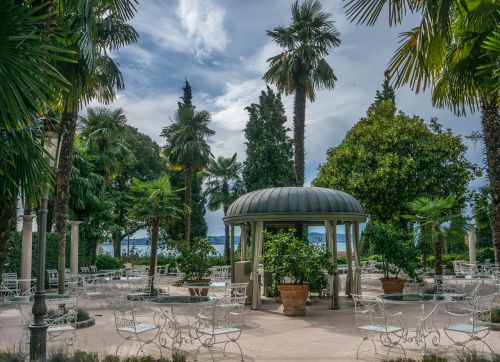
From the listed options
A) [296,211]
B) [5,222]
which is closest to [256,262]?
[296,211]

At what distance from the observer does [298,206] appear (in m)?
13.1

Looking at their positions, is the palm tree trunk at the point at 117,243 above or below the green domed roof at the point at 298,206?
below

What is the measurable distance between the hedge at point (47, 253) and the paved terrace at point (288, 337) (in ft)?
17.0

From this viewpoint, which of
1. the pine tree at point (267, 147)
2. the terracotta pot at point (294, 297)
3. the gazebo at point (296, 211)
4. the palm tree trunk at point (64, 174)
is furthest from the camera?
the pine tree at point (267, 147)

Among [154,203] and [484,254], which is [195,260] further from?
[484,254]

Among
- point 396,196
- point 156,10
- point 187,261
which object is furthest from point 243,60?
point 396,196

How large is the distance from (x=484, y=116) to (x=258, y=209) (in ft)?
20.1

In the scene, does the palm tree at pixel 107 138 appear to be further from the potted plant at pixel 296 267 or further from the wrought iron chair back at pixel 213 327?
the wrought iron chair back at pixel 213 327

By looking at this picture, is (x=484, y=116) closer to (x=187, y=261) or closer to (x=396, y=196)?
(x=187, y=261)

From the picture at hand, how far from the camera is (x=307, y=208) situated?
13.1m

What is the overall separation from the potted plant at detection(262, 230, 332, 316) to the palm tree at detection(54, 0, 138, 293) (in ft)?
17.2

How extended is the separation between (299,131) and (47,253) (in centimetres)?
1241

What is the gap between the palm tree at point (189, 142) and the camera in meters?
29.6

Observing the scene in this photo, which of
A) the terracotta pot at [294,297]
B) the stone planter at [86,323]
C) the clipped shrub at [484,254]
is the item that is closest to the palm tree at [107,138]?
the stone planter at [86,323]
